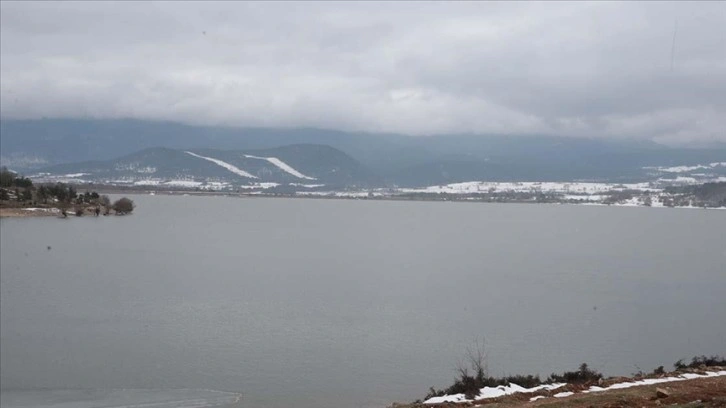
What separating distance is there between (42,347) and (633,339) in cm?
2252

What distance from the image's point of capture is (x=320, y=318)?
110ft

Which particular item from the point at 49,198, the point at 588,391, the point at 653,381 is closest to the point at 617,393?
the point at 588,391

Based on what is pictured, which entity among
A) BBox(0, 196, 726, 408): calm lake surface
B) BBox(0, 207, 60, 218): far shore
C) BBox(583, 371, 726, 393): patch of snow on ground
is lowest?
BBox(0, 196, 726, 408): calm lake surface

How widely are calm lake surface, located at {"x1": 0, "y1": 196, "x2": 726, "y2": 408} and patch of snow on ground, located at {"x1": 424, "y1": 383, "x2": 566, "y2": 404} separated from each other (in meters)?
3.64

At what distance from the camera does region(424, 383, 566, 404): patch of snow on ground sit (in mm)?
17266

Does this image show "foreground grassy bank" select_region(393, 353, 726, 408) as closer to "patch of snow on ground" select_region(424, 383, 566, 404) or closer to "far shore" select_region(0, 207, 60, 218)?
"patch of snow on ground" select_region(424, 383, 566, 404)

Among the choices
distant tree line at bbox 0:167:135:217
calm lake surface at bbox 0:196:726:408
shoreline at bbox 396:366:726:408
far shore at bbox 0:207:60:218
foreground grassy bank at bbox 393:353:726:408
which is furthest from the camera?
distant tree line at bbox 0:167:135:217

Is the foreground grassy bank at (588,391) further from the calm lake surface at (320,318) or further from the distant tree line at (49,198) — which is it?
the distant tree line at (49,198)

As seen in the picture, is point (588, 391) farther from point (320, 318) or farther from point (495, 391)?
point (320, 318)

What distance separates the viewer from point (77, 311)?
34500mm

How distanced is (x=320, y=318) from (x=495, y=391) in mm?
16552

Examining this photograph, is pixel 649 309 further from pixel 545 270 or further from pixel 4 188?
pixel 4 188

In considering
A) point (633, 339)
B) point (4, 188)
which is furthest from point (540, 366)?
→ point (4, 188)

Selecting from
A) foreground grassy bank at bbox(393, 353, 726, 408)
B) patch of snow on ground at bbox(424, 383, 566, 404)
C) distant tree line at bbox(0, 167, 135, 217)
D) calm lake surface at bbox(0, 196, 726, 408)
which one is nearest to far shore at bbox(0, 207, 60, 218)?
distant tree line at bbox(0, 167, 135, 217)
